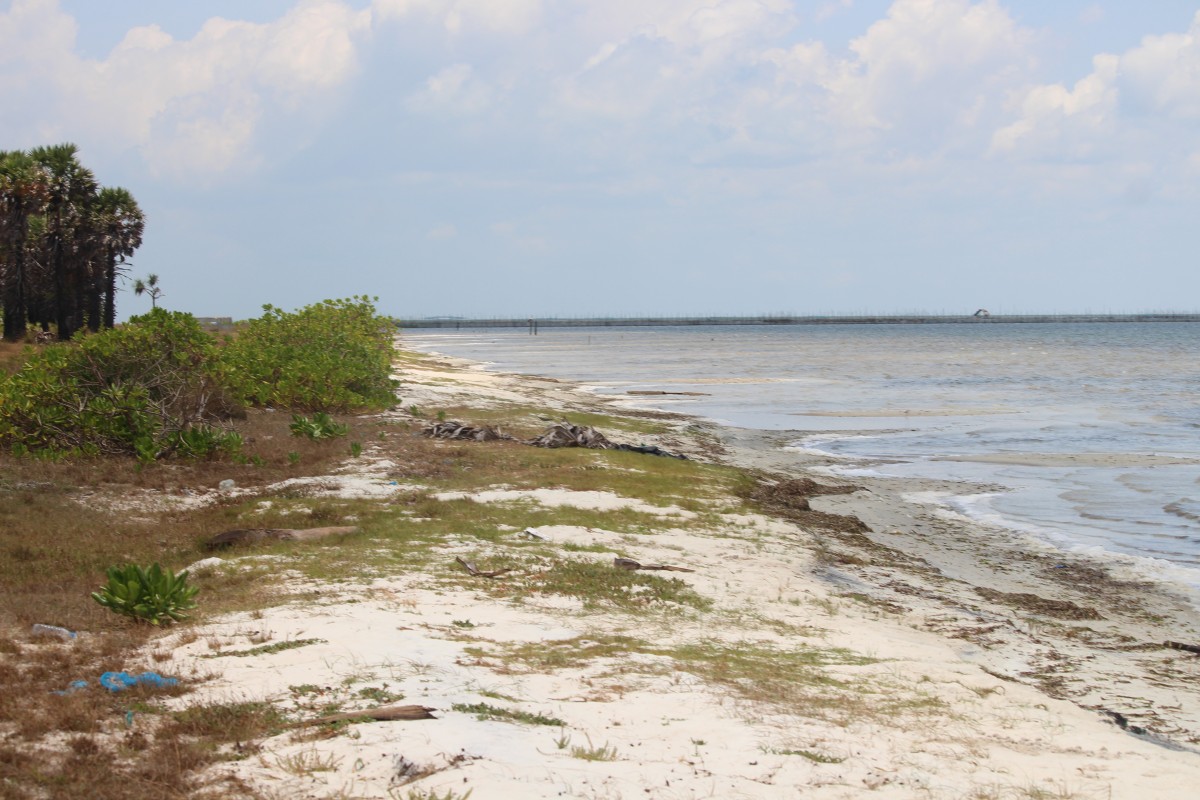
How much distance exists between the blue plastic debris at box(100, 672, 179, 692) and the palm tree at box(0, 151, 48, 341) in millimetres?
41065

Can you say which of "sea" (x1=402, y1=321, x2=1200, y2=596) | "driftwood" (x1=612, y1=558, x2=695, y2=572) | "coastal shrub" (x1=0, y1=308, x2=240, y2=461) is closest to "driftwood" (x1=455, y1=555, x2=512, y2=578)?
"driftwood" (x1=612, y1=558, x2=695, y2=572)

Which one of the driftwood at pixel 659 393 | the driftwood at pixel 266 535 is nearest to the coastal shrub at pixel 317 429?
the driftwood at pixel 266 535

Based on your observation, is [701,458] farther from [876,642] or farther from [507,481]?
[876,642]

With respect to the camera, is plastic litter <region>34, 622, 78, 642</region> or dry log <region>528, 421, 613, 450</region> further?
dry log <region>528, 421, 613, 450</region>

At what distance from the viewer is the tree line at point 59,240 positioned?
44.1 metres

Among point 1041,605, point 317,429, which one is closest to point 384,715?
point 1041,605

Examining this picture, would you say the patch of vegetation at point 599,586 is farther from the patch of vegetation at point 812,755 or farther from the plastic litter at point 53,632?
the patch of vegetation at point 812,755

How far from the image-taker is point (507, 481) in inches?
704

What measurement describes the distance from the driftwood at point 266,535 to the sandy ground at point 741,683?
0.87m

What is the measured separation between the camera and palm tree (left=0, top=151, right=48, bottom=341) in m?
43.2

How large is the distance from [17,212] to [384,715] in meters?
44.1

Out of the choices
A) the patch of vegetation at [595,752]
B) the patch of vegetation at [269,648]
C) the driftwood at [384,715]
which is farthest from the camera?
the patch of vegetation at [269,648]

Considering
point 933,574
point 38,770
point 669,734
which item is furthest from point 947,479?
point 38,770

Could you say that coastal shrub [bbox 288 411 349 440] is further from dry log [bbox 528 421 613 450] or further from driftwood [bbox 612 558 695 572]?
driftwood [bbox 612 558 695 572]
